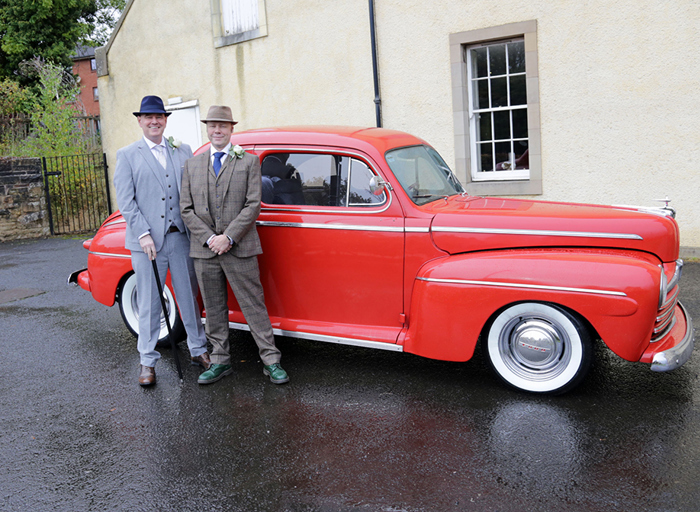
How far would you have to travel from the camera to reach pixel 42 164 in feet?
46.7

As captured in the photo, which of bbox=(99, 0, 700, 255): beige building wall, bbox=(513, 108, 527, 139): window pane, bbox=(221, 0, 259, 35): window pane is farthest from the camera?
bbox=(221, 0, 259, 35): window pane

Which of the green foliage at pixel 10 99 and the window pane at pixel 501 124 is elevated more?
the green foliage at pixel 10 99

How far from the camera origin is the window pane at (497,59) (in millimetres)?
9734

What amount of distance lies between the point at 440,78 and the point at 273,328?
645cm

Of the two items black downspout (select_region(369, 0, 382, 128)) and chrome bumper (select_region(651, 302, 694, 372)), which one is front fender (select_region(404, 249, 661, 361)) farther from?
black downspout (select_region(369, 0, 382, 128))

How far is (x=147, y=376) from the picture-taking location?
4.84 meters

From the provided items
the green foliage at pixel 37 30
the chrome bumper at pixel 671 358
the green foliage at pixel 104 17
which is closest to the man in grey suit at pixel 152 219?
the chrome bumper at pixel 671 358

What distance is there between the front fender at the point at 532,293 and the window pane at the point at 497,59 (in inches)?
249

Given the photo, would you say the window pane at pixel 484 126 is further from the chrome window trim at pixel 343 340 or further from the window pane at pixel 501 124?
the chrome window trim at pixel 343 340

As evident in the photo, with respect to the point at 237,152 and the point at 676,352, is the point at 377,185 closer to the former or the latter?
the point at 237,152

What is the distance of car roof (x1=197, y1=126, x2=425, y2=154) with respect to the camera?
478 centimetres

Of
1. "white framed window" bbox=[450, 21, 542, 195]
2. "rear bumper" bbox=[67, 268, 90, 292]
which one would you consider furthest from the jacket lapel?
"white framed window" bbox=[450, 21, 542, 195]

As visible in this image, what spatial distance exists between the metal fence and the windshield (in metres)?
11.7

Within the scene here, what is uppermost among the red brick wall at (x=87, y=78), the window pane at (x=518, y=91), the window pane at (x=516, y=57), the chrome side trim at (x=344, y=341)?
the red brick wall at (x=87, y=78)
